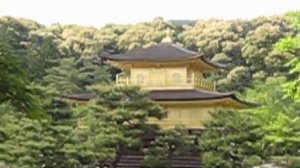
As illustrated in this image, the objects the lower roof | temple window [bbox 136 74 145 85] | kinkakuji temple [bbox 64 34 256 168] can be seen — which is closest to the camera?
the lower roof

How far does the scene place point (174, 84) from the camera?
23422 mm

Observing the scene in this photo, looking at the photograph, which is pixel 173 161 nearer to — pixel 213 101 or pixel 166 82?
pixel 213 101

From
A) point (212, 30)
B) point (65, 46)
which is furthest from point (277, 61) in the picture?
point (65, 46)

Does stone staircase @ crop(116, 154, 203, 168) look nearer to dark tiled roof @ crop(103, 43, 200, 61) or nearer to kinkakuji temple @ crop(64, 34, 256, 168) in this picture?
kinkakuji temple @ crop(64, 34, 256, 168)

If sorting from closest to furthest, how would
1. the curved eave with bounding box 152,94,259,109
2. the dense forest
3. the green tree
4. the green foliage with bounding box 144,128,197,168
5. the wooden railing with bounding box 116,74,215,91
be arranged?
Answer: the green tree → the dense forest → the green foliage with bounding box 144,128,197,168 → the curved eave with bounding box 152,94,259,109 → the wooden railing with bounding box 116,74,215,91

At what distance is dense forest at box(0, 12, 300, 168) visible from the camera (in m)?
6.52

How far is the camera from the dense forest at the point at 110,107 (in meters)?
6.52

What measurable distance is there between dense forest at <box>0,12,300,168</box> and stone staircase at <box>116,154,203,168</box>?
107 centimetres

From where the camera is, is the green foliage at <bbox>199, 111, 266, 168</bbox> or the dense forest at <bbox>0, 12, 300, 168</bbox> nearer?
the dense forest at <bbox>0, 12, 300, 168</bbox>

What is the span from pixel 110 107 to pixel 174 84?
5.16 m

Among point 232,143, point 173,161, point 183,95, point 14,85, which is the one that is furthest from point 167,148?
point 14,85

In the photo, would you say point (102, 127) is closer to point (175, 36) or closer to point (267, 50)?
point (267, 50)

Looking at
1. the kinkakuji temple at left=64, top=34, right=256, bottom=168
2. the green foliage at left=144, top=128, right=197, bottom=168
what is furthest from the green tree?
the kinkakuji temple at left=64, top=34, right=256, bottom=168

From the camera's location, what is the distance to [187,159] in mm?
20391
